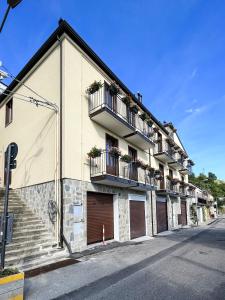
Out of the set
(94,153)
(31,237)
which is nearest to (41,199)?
(31,237)

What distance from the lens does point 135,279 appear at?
5.94 m

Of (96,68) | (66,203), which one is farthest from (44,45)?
(66,203)

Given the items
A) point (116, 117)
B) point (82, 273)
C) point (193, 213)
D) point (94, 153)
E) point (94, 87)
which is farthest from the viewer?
point (193, 213)

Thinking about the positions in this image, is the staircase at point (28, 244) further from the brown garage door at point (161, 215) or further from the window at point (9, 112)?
the brown garage door at point (161, 215)

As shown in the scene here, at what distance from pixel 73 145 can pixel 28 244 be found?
412 cm

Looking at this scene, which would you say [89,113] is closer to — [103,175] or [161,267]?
[103,175]

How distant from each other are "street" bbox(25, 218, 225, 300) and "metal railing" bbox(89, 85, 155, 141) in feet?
22.0

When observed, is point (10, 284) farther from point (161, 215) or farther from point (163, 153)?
point (161, 215)

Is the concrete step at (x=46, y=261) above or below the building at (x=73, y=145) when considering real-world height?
below

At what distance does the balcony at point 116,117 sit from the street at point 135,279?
6.20 m

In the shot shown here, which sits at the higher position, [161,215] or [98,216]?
[98,216]

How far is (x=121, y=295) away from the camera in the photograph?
4.91 meters

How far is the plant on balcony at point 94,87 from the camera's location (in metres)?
10.9

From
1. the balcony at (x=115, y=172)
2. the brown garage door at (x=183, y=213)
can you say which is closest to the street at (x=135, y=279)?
the balcony at (x=115, y=172)
